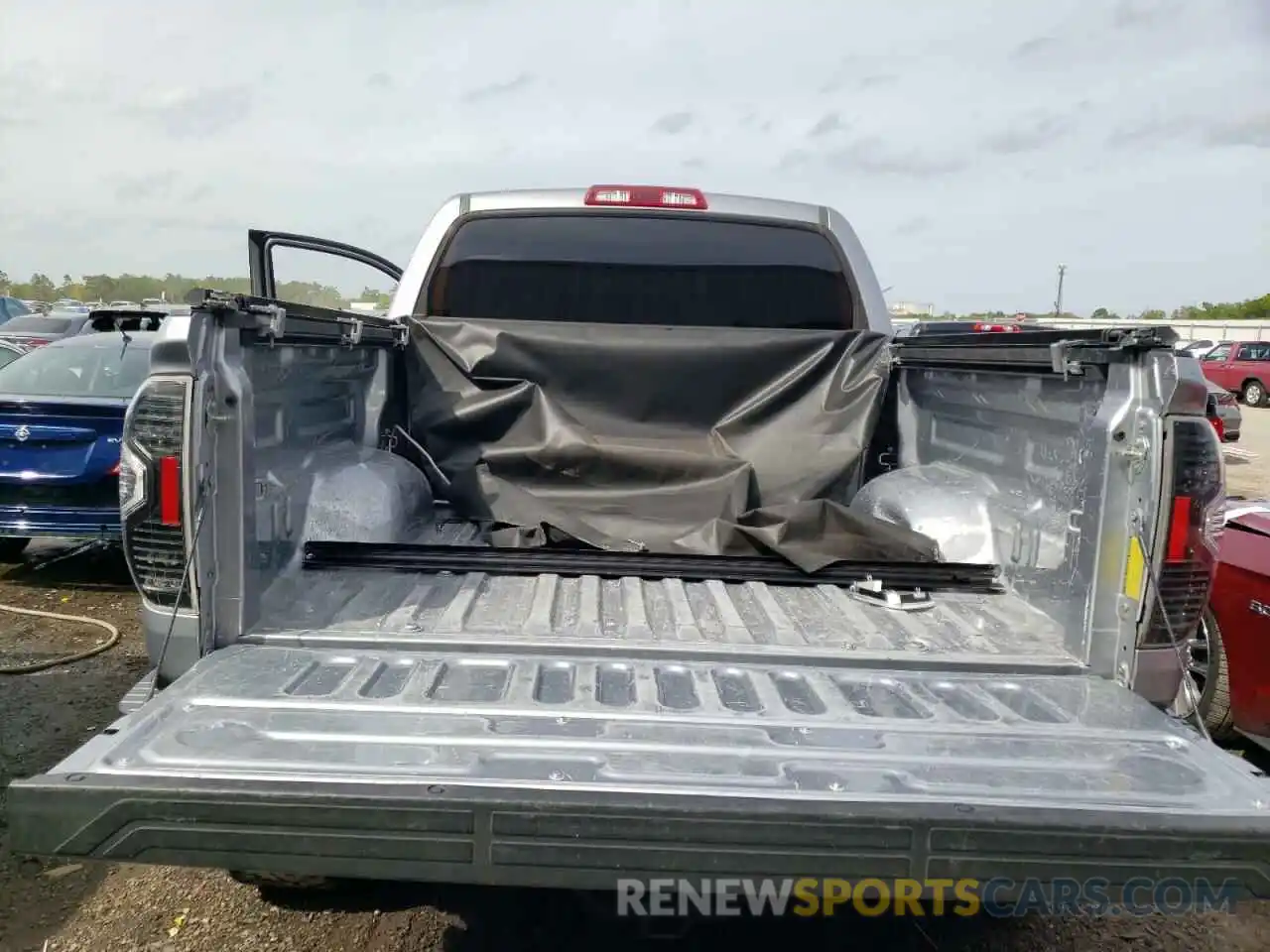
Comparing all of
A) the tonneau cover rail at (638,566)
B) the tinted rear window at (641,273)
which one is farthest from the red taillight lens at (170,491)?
the tinted rear window at (641,273)

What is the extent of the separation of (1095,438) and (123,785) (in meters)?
2.46

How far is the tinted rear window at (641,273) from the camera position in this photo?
4.37m

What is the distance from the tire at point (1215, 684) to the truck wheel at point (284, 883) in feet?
12.1

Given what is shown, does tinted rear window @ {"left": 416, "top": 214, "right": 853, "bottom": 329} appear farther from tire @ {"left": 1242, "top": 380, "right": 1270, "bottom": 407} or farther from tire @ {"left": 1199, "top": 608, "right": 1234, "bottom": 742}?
tire @ {"left": 1242, "top": 380, "right": 1270, "bottom": 407}

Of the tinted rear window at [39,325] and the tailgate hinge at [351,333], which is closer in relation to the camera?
the tailgate hinge at [351,333]

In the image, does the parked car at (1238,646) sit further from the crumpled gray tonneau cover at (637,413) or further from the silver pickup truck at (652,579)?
the crumpled gray tonneau cover at (637,413)

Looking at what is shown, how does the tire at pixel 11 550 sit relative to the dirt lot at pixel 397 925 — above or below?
above

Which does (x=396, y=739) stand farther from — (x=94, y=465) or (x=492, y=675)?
(x=94, y=465)

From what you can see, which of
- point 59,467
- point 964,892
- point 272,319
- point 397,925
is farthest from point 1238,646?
Result: point 59,467

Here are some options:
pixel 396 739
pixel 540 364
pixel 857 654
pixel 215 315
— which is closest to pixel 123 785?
pixel 396 739

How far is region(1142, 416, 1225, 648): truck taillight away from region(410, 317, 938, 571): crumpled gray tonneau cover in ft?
5.06

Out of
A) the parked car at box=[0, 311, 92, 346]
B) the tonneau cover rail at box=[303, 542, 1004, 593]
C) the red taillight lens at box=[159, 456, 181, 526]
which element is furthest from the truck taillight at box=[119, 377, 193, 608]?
the parked car at box=[0, 311, 92, 346]

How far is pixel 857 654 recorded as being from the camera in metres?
2.65

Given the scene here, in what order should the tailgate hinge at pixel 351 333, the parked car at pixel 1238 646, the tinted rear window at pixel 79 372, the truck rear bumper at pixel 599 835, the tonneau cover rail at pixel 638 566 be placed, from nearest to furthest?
the truck rear bumper at pixel 599 835
the tonneau cover rail at pixel 638 566
the tailgate hinge at pixel 351 333
the parked car at pixel 1238 646
the tinted rear window at pixel 79 372
